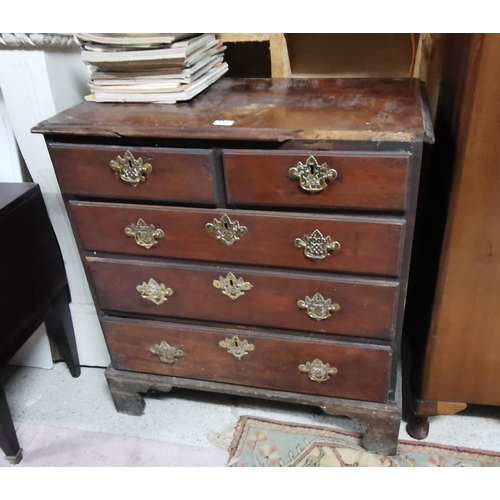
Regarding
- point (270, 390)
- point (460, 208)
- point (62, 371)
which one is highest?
point (460, 208)

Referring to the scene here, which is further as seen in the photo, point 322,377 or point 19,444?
point 19,444

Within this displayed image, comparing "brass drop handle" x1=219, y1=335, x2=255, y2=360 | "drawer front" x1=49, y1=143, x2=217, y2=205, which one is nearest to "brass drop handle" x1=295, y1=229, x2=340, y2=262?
"drawer front" x1=49, y1=143, x2=217, y2=205

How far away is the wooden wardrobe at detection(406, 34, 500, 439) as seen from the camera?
3.09ft

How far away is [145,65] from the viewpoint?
1126 millimetres

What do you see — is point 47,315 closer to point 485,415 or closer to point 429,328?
point 429,328

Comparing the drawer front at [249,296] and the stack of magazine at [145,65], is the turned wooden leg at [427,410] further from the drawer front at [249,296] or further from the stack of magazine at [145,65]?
the stack of magazine at [145,65]

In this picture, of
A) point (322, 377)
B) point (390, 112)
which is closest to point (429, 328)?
point (322, 377)

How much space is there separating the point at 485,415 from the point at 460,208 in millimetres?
692

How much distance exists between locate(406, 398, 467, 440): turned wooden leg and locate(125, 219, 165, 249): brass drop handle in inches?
30.0

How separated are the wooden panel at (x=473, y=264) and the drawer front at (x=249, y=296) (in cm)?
14

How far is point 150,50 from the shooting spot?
1.10 meters

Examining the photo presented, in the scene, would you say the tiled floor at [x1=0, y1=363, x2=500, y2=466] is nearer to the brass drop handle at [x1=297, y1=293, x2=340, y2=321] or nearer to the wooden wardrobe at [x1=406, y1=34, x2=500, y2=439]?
the wooden wardrobe at [x1=406, y1=34, x2=500, y2=439]

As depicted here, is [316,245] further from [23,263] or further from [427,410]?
[23,263]
